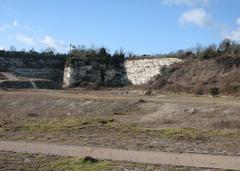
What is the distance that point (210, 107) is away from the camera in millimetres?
27750

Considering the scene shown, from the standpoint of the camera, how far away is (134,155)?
1331cm

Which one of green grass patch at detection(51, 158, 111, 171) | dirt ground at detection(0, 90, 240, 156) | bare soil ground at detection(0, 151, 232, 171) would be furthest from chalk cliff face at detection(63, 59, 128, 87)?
green grass patch at detection(51, 158, 111, 171)

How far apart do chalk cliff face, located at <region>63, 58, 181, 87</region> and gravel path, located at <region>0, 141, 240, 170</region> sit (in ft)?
157

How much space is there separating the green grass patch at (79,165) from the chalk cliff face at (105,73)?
5006 centimetres

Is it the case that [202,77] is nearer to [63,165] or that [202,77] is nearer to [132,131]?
[132,131]

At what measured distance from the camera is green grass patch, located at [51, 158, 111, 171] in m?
11.7

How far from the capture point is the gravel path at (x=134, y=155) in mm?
12234

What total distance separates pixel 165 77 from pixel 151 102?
72.5 feet

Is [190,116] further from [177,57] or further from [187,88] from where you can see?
[177,57]

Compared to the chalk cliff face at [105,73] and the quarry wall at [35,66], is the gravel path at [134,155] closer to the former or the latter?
the chalk cliff face at [105,73]

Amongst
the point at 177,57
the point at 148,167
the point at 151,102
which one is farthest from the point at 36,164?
the point at 177,57

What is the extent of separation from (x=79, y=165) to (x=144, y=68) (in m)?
51.0

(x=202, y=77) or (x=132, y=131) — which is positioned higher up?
(x=202, y=77)

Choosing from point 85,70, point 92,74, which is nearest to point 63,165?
point 92,74
